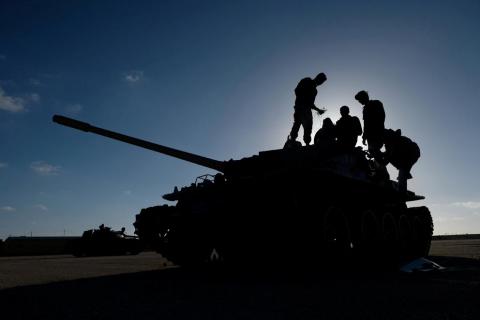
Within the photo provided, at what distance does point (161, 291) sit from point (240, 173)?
3.64m

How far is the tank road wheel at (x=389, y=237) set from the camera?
29.9 feet

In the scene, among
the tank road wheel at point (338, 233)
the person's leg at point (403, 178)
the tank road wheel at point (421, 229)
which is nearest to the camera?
the tank road wheel at point (338, 233)

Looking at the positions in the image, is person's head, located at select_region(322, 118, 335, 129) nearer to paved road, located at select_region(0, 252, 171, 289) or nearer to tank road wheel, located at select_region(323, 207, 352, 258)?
tank road wheel, located at select_region(323, 207, 352, 258)

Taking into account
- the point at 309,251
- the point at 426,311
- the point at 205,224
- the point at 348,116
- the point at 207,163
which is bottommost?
the point at 426,311

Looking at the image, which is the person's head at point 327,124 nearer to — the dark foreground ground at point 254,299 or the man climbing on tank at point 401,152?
the man climbing on tank at point 401,152

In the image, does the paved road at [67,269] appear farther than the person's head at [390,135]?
No

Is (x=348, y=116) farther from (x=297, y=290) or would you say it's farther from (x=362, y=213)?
(x=297, y=290)

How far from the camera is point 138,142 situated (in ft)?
30.3

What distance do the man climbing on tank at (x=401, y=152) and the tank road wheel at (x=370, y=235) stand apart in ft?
5.66

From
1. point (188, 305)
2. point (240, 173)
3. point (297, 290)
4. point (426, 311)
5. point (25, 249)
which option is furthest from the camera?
point (25, 249)

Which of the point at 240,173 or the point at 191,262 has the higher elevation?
the point at 240,173

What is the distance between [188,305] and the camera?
12.5ft

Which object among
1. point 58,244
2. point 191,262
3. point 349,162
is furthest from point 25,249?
point 349,162

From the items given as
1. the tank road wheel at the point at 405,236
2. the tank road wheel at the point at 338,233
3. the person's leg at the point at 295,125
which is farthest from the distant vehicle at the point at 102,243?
the tank road wheel at the point at 338,233
